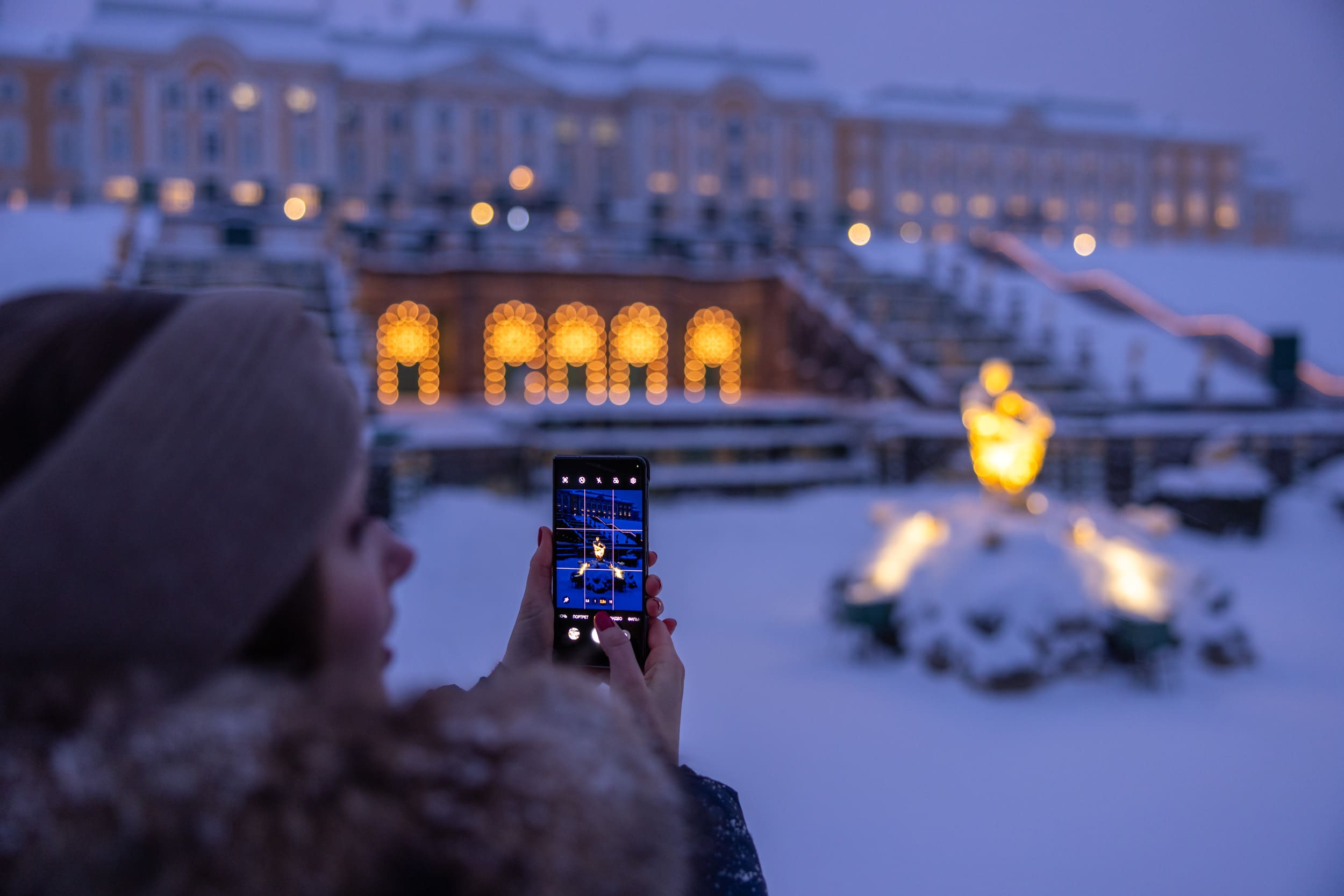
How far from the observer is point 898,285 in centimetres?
1923

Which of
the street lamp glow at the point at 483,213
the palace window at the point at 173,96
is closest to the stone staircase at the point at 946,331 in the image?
the street lamp glow at the point at 483,213

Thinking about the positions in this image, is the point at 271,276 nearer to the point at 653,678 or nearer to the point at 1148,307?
the point at 653,678

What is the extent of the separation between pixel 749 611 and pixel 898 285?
13048 mm

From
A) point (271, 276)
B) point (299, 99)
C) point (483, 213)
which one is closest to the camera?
point (271, 276)

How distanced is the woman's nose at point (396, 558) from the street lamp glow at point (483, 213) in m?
22.3

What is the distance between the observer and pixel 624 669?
1534mm

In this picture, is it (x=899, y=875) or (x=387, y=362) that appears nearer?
(x=899, y=875)

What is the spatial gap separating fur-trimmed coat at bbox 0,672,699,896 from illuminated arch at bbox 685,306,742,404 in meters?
19.7

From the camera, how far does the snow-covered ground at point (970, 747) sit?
3.88m

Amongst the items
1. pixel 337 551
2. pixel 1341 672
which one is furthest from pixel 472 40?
pixel 337 551

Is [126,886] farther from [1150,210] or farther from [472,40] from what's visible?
[1150,210]

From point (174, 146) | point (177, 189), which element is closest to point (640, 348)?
point (177, 189)

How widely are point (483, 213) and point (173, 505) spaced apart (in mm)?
23478

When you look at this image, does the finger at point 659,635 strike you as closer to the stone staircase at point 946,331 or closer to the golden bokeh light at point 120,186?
the stone staircase at point 946,331
